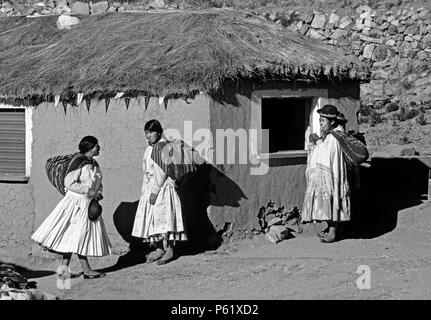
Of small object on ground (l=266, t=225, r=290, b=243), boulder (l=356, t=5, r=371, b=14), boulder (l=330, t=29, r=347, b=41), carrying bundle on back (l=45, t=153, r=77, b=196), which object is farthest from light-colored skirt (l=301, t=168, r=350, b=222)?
boulder (l=356, t=5, r=371, b=14)

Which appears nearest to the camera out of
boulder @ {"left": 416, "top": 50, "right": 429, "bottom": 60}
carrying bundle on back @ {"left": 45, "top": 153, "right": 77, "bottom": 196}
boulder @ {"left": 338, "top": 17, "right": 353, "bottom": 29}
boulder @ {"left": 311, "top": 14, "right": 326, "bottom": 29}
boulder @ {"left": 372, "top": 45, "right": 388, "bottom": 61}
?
carrying bundle on back @ {"left": 45, "top": 153, "right": 77, "bottom": 196}

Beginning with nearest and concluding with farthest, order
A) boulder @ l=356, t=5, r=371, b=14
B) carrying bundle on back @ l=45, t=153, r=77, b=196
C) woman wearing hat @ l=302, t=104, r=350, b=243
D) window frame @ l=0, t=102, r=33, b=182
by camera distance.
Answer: carrying bundle on back @ l=45, t=153, r=77, b=196 < woman wearing hat @ l=302, t=104, r=350, b=243 < window frame @ l=0, t=102, r=33, b=182 < boulder @ l=356, t=5, r=371, b=14

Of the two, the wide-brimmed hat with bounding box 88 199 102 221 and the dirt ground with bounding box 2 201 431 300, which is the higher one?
the wide-brimmed hat with bounding box 88 199 102 221

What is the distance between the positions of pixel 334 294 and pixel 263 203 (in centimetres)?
278

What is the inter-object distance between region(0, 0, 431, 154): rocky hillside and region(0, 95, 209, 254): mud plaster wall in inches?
459

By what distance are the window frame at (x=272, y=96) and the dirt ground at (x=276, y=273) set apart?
3.30 ft

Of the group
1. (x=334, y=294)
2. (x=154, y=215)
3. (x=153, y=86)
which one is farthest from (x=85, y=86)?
(x=334, y=294)

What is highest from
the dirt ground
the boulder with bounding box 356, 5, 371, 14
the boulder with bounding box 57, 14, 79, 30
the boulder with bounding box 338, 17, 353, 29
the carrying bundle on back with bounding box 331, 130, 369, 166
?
the boulder with bounding box 356, 5, 371, 14

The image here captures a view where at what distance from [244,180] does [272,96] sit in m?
1.08

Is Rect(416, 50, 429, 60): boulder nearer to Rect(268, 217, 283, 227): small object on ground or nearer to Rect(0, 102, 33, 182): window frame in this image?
Rect(268, 217, 283, 227): small object on ground

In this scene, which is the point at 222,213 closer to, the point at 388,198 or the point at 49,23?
the point at 388,198

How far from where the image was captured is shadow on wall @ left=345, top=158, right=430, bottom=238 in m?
12.5

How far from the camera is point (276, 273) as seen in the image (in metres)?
10.0

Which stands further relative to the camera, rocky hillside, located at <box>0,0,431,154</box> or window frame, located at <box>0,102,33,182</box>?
rocky hillside, located at <box>0,0,431,154</box>
